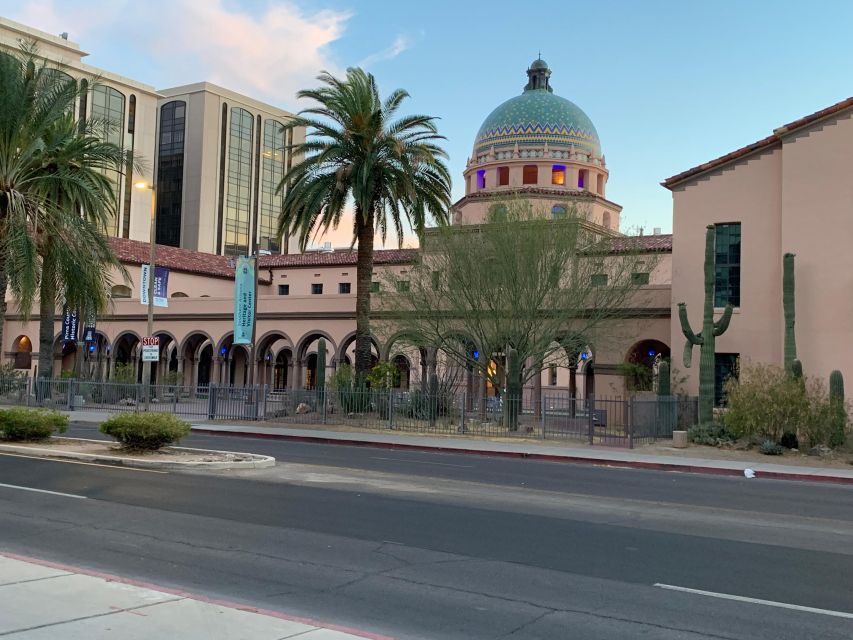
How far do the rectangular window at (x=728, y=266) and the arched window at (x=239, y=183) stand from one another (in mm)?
75884

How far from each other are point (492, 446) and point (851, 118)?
17109 millimetres

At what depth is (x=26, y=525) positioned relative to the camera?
1048cm

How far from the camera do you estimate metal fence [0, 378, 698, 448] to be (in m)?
27.2

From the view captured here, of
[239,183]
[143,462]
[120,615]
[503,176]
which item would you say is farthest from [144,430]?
[239,183]

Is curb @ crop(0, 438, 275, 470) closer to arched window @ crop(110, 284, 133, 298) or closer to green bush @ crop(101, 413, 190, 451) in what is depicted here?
green bush @ crop(101, 413, 190, 451)

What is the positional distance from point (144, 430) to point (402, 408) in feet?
45.3

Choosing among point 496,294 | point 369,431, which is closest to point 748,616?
point 369,431

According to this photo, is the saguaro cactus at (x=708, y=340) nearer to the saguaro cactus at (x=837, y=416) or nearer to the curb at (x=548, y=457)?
the saguaro cactus at (x=837, y=416)

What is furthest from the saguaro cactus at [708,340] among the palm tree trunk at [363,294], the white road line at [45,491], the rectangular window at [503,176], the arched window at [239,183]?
the arched window at [239,183]

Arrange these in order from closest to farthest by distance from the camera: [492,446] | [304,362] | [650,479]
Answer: [650,479] < [492,446] < [304,362]

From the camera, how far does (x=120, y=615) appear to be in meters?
6.43

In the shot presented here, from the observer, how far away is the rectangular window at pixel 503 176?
5756 cm

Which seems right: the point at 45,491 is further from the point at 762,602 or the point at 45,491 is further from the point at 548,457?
the point at 548,457

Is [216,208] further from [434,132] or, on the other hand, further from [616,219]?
[434,132]
